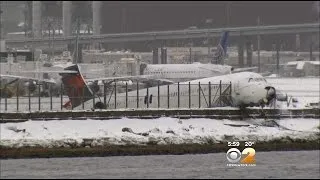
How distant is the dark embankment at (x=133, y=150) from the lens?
31.9 meters

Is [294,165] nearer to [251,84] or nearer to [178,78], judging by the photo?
[251,84]

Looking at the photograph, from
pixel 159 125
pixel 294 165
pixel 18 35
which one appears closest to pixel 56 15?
pixel 18 35

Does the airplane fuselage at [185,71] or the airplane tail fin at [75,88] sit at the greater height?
the airplane fuselage at [185,71]

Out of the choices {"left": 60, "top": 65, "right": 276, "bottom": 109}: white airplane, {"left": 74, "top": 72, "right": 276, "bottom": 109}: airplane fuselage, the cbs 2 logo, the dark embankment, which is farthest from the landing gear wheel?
the cbs 2 logo

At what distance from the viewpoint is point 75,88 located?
194 feet

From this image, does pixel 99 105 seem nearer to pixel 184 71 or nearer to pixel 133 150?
pixel 133 150

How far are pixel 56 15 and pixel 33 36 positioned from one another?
1465 cm

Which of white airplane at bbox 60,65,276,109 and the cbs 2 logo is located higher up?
white airplane at bbox 60,65,276,109

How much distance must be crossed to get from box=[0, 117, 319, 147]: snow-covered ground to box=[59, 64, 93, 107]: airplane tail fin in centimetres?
909

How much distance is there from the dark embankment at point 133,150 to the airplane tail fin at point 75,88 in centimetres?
1632

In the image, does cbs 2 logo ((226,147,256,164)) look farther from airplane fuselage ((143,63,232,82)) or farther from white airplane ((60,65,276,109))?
airplane fuselage ((143,63,232,82))

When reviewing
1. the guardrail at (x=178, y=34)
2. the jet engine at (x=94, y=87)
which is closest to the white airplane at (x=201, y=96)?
the jet engine at (x=94, y=87)

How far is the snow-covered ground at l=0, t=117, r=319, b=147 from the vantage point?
35781 mm

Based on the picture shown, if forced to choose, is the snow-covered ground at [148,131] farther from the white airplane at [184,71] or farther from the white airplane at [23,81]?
the white airplane at [184,71]
